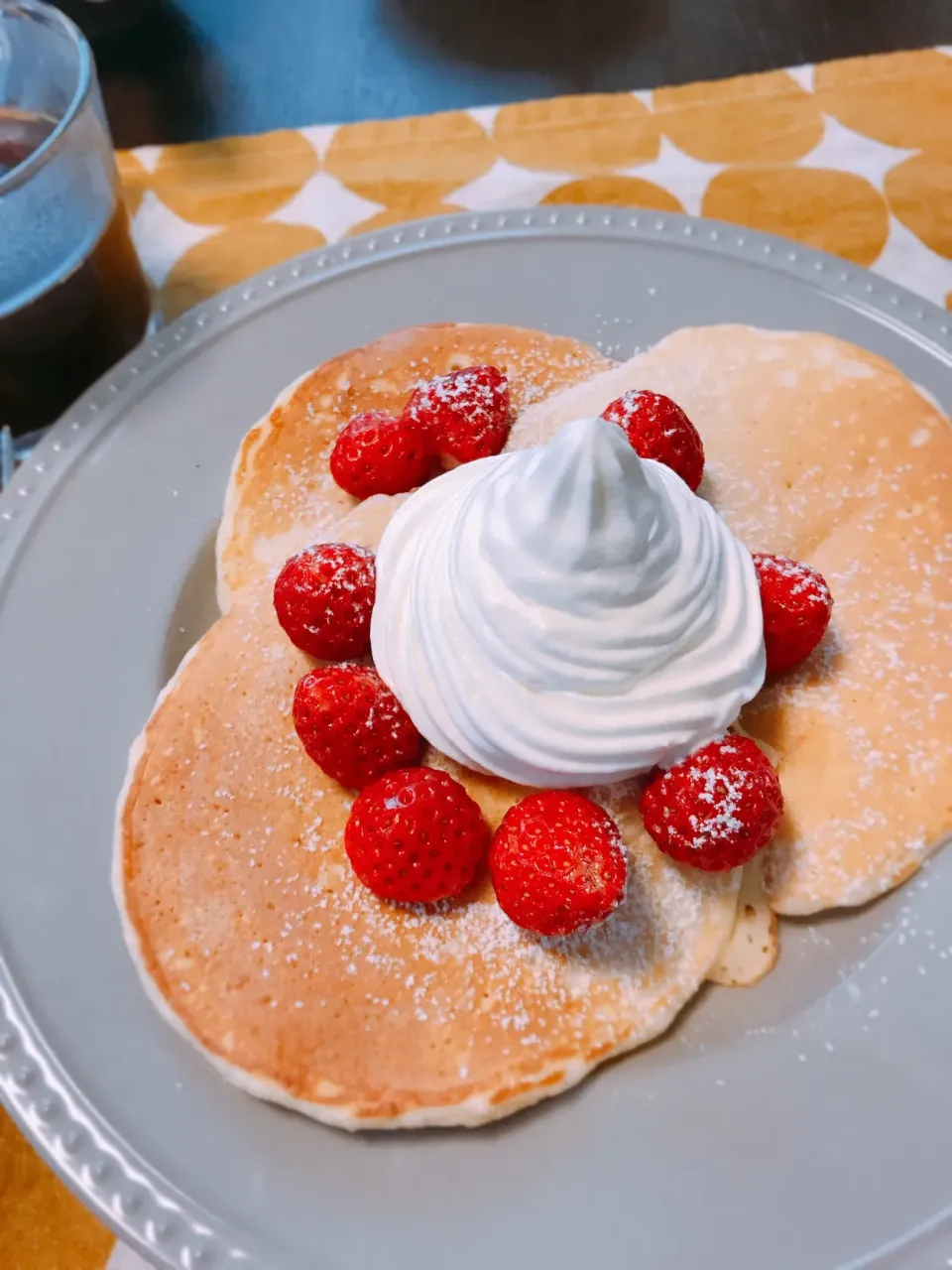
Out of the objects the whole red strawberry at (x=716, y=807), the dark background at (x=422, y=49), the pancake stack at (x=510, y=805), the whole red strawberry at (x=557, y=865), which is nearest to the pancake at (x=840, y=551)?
the pancake stack at (x=510, y=805)

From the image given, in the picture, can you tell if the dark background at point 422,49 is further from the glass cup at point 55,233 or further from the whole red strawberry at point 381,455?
the whole red strawberry at point 381,455

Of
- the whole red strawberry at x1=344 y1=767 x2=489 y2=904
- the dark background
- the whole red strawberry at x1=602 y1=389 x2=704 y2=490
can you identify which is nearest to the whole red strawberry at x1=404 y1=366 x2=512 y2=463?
the whole red strawberry at x1=602 y1=389 x2=704 y2=490

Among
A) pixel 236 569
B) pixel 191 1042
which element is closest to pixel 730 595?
pixel 236 569

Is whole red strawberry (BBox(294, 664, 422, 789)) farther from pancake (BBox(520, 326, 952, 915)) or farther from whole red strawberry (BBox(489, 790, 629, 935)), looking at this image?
pancake (BBox(520, 326, 952, 915))

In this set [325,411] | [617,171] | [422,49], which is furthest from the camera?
[422,49]

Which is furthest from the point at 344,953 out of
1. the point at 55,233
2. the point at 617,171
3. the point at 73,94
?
the point at 617,171

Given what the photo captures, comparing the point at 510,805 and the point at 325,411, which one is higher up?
the point at 325,411

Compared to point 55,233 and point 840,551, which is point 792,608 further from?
point 55,233
